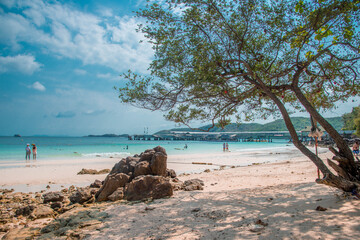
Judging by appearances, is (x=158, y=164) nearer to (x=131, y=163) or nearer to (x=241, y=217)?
(x=131, y=163)

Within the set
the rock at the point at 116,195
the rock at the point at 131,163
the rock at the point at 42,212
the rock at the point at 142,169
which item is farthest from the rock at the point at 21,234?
the rock at the point at 131,163

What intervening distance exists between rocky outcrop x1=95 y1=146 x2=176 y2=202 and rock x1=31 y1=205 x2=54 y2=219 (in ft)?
4.70

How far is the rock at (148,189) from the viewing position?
721cm

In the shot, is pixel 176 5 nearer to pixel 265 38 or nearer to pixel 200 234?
pixel 265 38

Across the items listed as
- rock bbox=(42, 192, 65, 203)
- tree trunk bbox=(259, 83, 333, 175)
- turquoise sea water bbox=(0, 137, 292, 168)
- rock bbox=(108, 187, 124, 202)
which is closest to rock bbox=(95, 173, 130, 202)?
rock bbox=(108, 187, 124, 202)

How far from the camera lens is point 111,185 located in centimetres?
796

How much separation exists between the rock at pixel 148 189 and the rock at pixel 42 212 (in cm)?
221

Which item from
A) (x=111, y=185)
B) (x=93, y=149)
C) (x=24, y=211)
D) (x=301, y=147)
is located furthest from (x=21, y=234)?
(x=93, y=149)

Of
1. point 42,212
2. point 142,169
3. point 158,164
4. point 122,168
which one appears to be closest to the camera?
point 42,212

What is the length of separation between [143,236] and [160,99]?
14.7 ft

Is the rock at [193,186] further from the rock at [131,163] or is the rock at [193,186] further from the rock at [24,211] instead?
the rock at [24,211]

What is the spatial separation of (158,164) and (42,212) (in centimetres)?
419

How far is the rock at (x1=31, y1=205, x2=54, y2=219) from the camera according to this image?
642 cm

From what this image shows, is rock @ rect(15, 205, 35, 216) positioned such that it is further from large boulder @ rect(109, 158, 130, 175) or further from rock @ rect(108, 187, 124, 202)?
large boulder @ rect(109, 158, 130, 175)
